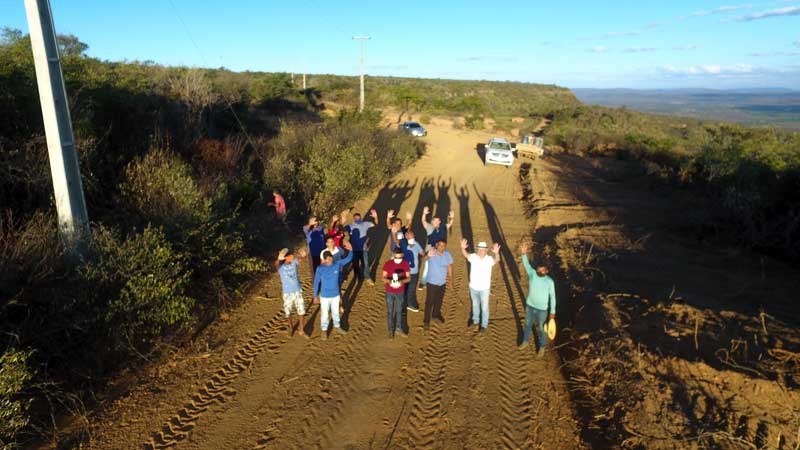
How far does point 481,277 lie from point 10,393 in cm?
611

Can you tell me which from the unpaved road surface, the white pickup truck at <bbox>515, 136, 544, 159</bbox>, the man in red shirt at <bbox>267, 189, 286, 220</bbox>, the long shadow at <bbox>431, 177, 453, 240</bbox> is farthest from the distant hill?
the man in red shirt at <bbox>267, 189, 286, 220</bbox>

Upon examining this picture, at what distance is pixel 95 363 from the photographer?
245 inches

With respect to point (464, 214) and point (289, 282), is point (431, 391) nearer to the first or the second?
point (289, 282)

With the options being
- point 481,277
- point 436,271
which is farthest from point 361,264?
point 481,277

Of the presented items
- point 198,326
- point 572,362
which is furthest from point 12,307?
point 572,362

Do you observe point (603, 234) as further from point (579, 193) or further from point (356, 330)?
→ point (356, 330)

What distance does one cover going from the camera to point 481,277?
7.66 m

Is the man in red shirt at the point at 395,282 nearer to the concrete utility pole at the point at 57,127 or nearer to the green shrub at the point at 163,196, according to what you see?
the green shrub at the point at 163,196

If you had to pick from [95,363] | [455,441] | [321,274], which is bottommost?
[455,441]

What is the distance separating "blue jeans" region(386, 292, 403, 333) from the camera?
24.8ft

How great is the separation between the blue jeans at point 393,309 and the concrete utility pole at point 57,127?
179 inches

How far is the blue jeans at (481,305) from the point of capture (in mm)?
7887

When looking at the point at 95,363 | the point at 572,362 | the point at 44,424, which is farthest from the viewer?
the point at 572,362

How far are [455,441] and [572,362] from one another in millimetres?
2717
